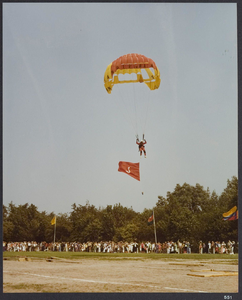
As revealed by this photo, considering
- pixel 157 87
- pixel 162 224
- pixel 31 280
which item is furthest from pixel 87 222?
pixel 31 280

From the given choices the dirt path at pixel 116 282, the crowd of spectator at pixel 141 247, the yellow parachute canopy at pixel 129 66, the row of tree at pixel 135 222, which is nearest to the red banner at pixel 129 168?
the yellow parachute canopy at pixel 129 66

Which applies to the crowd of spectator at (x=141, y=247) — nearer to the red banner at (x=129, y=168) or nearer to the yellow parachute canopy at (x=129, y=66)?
the red banner at (x=129, y=168)

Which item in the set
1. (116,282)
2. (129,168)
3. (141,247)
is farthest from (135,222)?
(116,282)

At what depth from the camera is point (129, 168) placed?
80.4 ft

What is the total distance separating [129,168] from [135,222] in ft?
84.2

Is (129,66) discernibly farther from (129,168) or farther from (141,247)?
(141,247)

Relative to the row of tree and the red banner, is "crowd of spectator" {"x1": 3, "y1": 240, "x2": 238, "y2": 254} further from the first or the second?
the red banner

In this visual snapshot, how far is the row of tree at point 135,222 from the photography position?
3591 cm

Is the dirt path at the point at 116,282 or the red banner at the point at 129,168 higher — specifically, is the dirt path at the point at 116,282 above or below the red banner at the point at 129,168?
below

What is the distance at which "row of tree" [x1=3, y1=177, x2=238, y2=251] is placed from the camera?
3591 cm

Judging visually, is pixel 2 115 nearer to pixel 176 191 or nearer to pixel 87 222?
pixel 87 222

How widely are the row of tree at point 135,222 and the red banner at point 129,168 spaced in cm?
1288

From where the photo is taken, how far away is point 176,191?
215 ft
